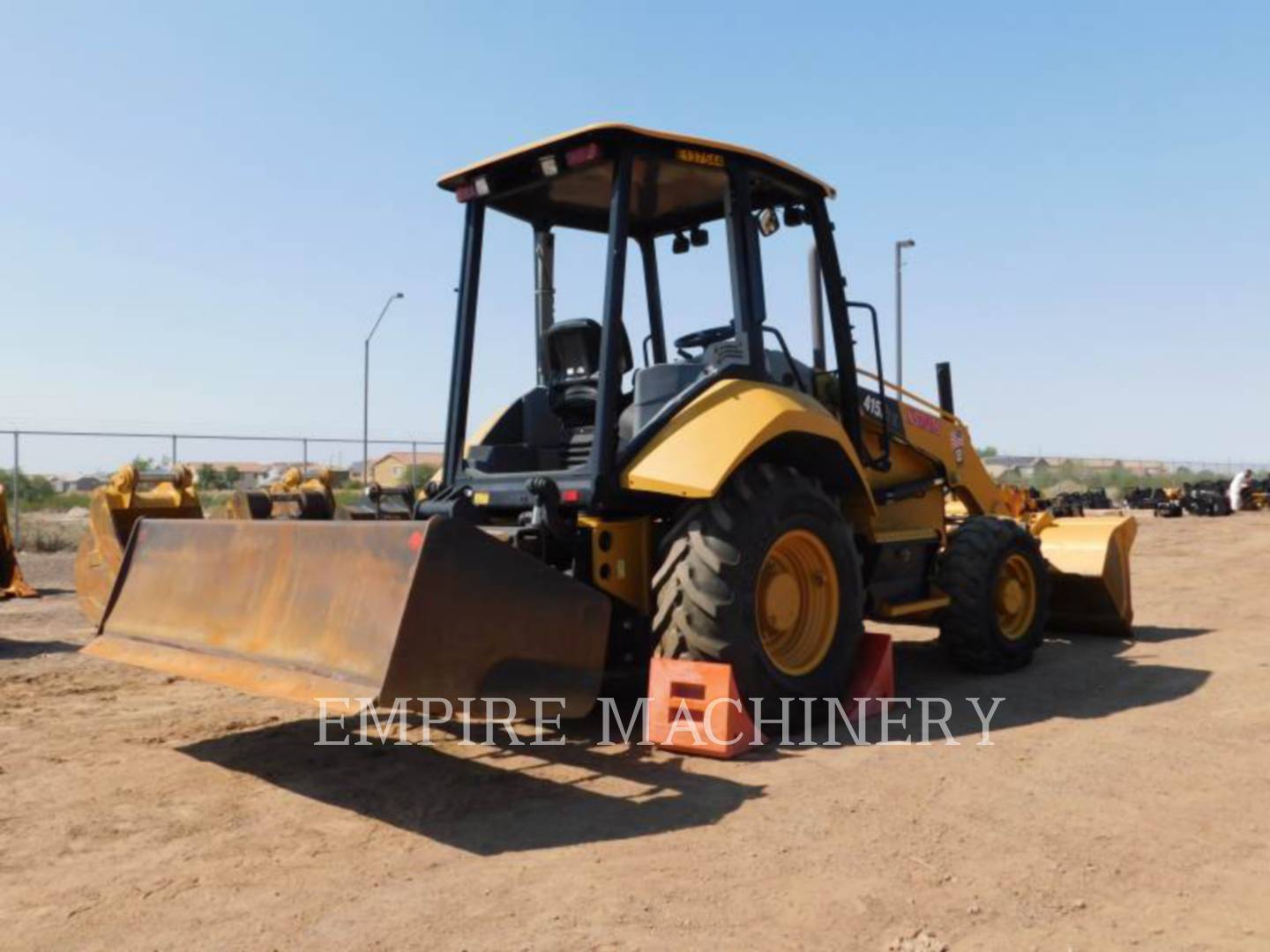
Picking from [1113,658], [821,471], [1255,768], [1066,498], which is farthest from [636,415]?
[1066,498]

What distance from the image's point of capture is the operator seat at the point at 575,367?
19.7ft

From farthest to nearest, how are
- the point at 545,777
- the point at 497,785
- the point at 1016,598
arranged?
the point at 1016,598 < the point at 545,777 < the point at 497,785

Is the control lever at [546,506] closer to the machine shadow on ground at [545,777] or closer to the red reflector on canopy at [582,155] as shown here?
the machine shadow on ground at [545,777]

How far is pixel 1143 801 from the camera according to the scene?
4.19 metres

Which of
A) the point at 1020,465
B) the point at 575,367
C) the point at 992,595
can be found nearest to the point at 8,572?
the point at 575,367

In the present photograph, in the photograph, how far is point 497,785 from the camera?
4543 mm

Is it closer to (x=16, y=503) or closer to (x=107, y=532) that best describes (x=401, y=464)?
(x=16, y=503)

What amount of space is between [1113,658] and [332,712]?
535 cm

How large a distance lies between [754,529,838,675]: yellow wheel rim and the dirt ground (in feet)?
2.19

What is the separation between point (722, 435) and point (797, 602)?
1120 millimetres

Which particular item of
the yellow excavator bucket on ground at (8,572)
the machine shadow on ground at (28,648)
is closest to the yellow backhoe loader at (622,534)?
the machine shadow on ground at (28,648)

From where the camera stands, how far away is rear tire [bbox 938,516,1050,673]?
680 cm

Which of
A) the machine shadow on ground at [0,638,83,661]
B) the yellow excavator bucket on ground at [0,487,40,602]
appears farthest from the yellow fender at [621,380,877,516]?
the yellow excavator bucket on ground at [0,487,40,602]

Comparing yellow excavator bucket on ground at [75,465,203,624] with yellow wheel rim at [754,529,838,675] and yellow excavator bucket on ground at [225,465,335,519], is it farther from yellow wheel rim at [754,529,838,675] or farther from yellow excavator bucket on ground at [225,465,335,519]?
yellow wheel rim at [754,529,838,675]
